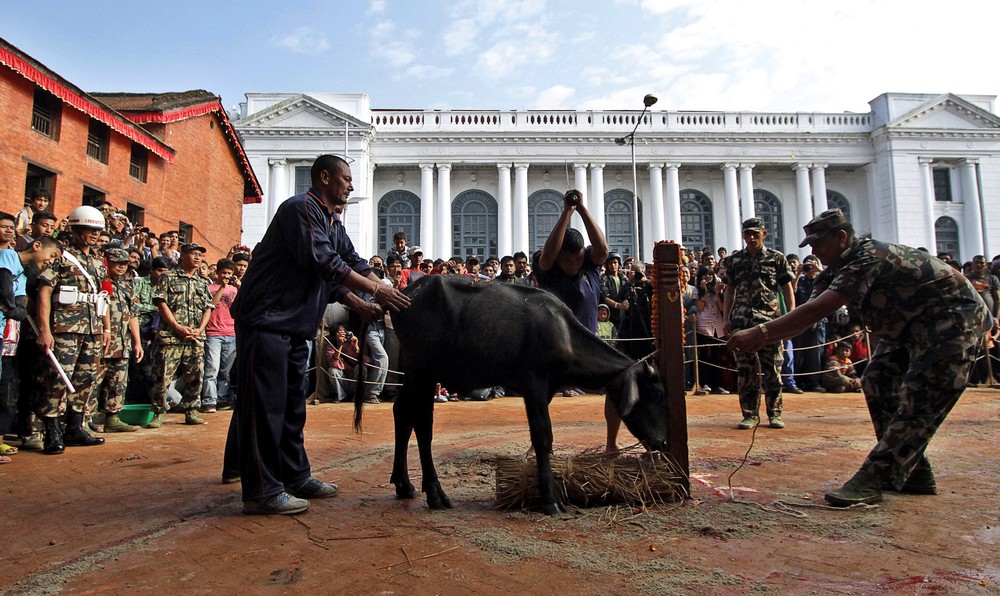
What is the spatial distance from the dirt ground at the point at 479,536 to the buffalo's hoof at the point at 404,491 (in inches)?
2.1

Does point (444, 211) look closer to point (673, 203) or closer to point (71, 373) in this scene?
point (673, 203)

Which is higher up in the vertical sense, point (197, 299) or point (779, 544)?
point (197, 299)

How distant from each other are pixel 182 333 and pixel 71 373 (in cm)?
163

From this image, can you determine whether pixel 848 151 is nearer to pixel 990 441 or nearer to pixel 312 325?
pixel 990 441

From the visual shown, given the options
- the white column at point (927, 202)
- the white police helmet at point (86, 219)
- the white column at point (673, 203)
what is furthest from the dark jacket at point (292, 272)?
the white column at point (927, 202)

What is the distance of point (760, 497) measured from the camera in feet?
12.6

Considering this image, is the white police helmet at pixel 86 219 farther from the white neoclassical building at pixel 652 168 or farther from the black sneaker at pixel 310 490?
the white neoclassical building at pixel 652 168

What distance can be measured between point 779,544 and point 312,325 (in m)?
2.95

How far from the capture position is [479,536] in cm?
308

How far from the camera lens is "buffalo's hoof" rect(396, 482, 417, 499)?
3.84 m

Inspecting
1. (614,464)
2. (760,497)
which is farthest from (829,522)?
(614,464)

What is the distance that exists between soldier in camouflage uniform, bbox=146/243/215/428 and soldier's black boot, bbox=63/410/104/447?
1.32 meters

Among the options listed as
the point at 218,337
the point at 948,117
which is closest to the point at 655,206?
the point at 948,117

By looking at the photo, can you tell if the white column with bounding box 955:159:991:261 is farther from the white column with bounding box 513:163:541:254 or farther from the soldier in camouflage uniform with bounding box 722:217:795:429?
the soldier in camouflage uniform with bounding box 722:217:795:429
